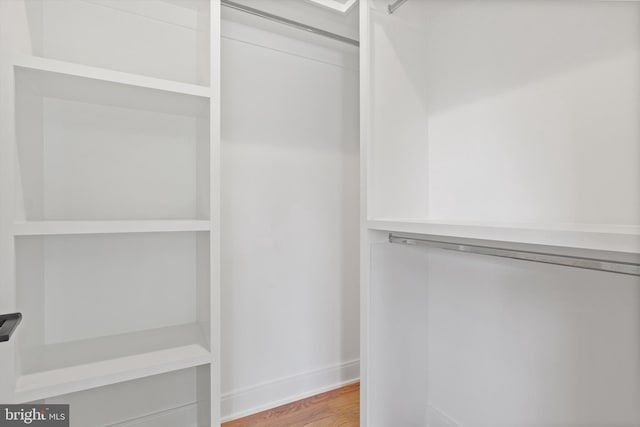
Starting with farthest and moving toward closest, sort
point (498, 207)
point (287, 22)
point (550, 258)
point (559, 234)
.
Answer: point (287, 22) → point (498, 207) → point (550, 258) → point (559, 234)

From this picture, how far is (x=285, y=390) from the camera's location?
1.77m

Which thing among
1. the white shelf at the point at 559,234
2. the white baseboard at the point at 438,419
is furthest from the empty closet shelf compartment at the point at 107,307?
the white baseboard at the point at 438,419

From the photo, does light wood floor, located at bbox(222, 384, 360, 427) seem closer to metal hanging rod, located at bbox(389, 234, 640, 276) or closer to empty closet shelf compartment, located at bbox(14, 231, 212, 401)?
empty closet shelf compartment, located at bbox(14, 231, 212, 401)

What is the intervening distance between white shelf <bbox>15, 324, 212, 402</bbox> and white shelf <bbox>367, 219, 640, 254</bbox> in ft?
3.18

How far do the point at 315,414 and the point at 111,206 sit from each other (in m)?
1.43

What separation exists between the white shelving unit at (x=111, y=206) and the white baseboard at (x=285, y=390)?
7.9 inches

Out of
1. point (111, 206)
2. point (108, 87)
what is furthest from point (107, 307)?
point (108, 87)

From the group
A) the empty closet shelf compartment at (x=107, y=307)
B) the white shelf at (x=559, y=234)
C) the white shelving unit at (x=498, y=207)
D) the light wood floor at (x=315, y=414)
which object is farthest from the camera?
the light wood floor at (x=315, y=414)

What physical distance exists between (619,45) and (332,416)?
74.1 inches

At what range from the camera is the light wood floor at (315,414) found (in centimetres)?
159

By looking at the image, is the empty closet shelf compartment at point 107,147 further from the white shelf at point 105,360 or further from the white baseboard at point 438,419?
the white baseboard at point 438,419

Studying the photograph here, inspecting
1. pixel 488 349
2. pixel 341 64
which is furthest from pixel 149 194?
pixel 488 349

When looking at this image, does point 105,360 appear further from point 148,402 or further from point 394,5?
point 394,5

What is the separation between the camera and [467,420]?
1.36 meters
